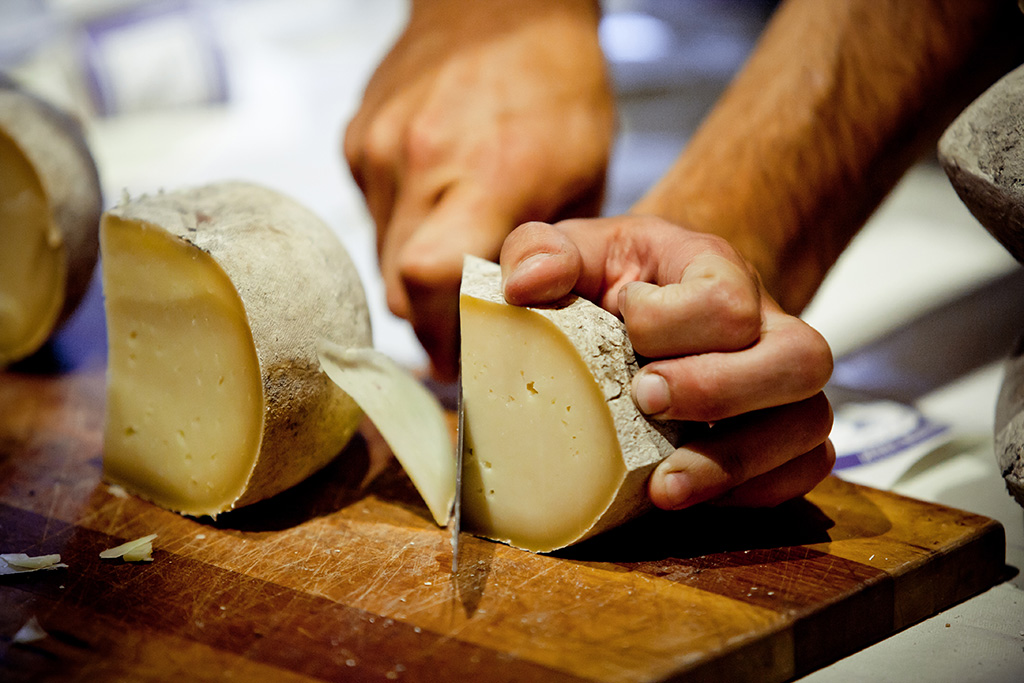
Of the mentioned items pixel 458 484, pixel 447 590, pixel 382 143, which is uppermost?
pixel 382 143

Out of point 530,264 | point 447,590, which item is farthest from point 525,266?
point 447,590

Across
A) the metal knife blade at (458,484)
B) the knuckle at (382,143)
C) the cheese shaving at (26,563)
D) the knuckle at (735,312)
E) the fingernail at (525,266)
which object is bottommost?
the cheese shaving at (26,563)

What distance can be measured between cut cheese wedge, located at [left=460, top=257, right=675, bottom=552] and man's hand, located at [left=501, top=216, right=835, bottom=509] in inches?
1.3

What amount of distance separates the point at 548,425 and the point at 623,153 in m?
2.38

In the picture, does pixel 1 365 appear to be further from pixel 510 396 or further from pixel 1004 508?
pixel 1004 508

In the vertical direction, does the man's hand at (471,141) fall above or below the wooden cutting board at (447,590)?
above

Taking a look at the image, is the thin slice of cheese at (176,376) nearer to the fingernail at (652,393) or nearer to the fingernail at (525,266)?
the fingernail at (525,266)

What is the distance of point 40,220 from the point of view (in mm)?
1843

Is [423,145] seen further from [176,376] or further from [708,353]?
[708,353]

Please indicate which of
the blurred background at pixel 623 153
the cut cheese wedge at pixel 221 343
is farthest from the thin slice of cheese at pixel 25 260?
the cut cheese wedge at pixel 221 343

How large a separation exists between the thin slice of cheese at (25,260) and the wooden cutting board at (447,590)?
572 mm

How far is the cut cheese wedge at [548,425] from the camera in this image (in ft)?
3.72

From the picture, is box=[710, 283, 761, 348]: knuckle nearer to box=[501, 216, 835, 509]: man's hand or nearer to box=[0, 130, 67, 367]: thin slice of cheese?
box=[501, 216, 835, 509]: man's hand

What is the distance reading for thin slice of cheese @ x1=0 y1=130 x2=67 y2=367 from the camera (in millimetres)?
1828
